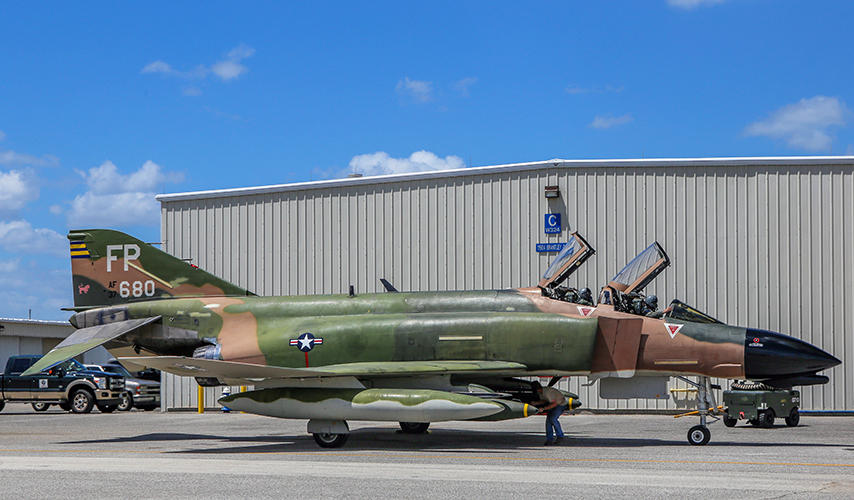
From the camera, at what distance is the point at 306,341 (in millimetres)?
14023

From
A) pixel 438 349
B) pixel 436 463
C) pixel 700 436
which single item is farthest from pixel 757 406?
pixel 436 463

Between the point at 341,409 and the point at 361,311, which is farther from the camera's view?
the point at 361,311

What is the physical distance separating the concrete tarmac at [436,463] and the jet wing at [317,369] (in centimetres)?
118

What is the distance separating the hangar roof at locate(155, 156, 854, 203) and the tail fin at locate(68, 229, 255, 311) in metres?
7.91

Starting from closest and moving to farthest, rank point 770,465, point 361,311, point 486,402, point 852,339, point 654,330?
point 770,465 → point 486,402 → point 654,330 → point 361,311 → point 852,339

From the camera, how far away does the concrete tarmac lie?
827cm

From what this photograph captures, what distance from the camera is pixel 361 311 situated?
14594mm

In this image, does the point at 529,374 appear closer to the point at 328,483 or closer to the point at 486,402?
the point at 486,402

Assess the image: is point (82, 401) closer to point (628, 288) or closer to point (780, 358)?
point (628, 288)

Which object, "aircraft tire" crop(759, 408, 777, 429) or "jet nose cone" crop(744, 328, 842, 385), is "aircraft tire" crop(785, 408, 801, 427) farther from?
"jet nose cone" crop(744, 328, 842, 385)

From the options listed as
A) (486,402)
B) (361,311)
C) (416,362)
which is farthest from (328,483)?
(361,311)

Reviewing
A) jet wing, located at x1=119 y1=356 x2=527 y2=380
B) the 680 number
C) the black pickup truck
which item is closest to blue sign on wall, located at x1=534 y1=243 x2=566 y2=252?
jet wing, located at x1=119 y1=356 x2=527 y2=380

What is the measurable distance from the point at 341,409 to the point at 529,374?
3.10 meters

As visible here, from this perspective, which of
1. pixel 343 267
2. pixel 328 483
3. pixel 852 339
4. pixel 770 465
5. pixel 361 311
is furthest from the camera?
pixel 343 267
